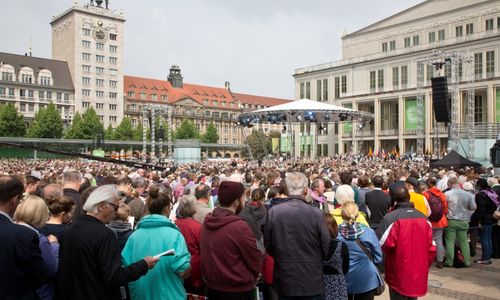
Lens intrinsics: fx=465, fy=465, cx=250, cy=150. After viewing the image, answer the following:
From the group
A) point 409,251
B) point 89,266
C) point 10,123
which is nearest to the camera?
point 89,266

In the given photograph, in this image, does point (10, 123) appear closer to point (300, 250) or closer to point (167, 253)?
point (167, 253)

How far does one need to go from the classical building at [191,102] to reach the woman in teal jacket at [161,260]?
364ft

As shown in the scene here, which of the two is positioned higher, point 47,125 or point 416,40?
point 416,40

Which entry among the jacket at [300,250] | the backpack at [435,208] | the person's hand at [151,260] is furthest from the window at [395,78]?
the person's hand at [151,260]

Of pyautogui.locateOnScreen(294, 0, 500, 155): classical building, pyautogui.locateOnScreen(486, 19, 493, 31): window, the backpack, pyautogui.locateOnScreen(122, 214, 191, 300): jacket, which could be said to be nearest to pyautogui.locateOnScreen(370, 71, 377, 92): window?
pyautogui.locateOnScreen(294, 0, 500, 155): classical building

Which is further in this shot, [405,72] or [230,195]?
[405,72]

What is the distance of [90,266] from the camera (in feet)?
11.8

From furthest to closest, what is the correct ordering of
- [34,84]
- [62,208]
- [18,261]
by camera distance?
[34,84] → [62,208] → [18,261]

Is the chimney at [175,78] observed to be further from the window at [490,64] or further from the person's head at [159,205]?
the person's head at [159,205]

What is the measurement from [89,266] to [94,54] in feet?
331

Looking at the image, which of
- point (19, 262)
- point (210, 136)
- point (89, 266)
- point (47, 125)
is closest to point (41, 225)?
point (19, 262)

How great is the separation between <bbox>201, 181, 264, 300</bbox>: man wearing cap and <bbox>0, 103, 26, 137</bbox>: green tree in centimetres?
7988

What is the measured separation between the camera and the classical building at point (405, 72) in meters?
53.6

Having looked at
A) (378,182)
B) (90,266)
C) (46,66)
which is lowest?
(90,266)
